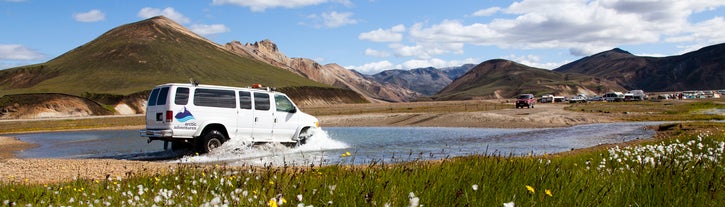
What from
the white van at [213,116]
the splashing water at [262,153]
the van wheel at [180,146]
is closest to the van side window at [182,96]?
the white van at [213,116]

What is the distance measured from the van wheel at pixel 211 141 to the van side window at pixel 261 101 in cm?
183

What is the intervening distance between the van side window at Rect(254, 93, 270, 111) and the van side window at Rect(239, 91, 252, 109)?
0.25m

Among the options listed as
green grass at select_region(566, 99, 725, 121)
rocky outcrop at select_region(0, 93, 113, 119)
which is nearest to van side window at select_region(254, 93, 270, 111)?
green grass at select_region(566, 99, 725, 121)

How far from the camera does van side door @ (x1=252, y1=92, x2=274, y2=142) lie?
2061cm

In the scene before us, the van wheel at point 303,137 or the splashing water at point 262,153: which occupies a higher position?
the van wheel at point 303,137

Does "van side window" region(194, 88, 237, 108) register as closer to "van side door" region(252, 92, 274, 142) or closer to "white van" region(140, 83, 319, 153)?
"white van" region(140, 83, 319, 153)

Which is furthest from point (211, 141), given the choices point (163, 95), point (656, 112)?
point (656, 112)

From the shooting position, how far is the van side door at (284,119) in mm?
21391

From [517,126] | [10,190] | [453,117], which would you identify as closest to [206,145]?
[10,190]

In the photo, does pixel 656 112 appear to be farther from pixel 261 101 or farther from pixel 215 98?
pixel 215 98

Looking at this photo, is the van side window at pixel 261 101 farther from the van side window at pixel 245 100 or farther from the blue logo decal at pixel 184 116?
the blue logo decal at pixel 184 116

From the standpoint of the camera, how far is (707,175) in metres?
7.35

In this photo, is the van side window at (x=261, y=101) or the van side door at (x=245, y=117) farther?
the van side window at (x=261, y=101)

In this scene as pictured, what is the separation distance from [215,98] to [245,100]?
117 cm
